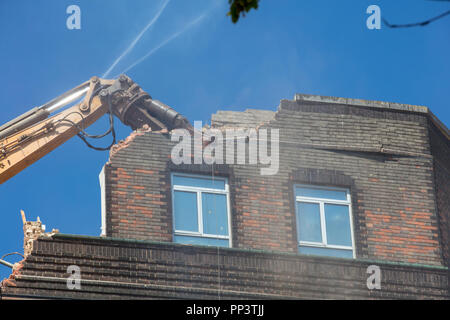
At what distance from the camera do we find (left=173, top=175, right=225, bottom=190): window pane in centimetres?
2395

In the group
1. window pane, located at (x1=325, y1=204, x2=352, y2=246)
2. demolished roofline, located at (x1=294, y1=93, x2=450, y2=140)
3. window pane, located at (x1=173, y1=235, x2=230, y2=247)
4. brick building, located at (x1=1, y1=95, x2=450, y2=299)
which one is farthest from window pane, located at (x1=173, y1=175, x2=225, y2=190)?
demolished roofline, located at (x1=294, y1=93, x2=450, y2=140)

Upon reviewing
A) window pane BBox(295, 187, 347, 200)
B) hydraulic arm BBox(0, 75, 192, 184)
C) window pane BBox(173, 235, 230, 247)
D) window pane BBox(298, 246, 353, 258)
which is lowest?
window pane BBox(298, 246, 353, 258)

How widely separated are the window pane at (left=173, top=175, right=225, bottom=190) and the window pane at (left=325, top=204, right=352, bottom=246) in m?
2.63

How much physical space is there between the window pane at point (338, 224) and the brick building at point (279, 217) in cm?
3

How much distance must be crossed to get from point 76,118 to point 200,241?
4.53 meters

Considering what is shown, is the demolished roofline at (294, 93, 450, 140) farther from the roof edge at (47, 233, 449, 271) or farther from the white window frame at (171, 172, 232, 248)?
the roof edge at (47, 233, 449, 271)

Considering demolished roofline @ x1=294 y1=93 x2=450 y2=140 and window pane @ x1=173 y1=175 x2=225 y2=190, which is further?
demolished roofline @ x1=294 y1=93 x2=450 y2=140

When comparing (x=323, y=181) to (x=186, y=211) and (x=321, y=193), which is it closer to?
(x=321, y=193)

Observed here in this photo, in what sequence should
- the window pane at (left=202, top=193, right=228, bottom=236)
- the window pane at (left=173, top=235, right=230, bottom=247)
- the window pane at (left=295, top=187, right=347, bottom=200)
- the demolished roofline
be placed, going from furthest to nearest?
the demolished roofline < the window pane at (left=295, top=187, right=347, bottom=200) < the window pane at (left=202, top=193, right=228, bottom=236) < the window pane at (left=173, top=235, right=230, bottom=247)

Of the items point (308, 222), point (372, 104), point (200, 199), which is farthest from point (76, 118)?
point (372, 104)

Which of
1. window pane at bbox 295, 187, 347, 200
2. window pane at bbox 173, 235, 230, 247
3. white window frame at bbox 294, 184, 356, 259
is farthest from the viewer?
window pane at bbox 295, 187, 347, 200

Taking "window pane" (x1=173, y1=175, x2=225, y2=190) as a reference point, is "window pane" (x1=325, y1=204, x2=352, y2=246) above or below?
below

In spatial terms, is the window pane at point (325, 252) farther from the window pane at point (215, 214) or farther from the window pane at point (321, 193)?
the window pane at point (215, 214)

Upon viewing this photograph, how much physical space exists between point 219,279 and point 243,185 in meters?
2.69
